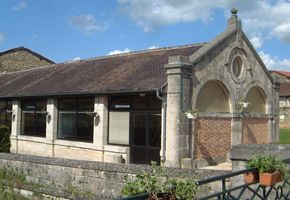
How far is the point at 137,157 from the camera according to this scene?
1712 cm

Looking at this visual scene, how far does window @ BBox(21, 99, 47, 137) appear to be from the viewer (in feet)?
71.7

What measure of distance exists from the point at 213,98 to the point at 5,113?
1329 centimetres

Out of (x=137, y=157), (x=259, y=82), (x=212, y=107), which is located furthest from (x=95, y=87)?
(x=259, y=82)

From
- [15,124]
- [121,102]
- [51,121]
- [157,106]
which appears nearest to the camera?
[157,106]

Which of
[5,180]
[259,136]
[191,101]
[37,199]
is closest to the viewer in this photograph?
[37,199]

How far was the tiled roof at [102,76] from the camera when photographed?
56.6 feet

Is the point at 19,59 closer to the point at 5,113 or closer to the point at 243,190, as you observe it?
the point at 5,113

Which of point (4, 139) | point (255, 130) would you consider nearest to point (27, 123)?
point (4, 139)

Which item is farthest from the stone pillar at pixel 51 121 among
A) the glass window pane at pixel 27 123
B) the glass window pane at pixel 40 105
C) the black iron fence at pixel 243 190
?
the black iron fence at pixel 243 190

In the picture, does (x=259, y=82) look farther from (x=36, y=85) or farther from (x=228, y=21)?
(x=36, y=85)

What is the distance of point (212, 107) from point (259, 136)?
163 inches

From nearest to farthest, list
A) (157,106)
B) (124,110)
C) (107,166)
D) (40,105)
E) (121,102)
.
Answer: (107,166)
(157,106)
(124,110)
(121,102)
(40,105)

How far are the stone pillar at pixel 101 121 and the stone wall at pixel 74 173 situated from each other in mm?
4563

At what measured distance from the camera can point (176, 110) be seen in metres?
15.5
